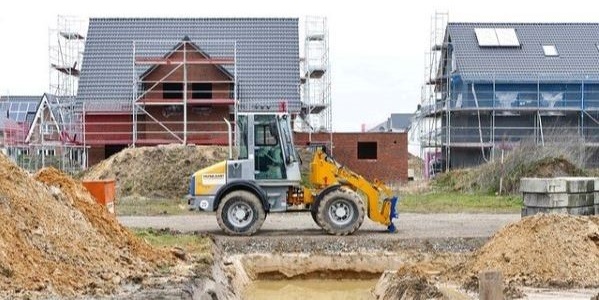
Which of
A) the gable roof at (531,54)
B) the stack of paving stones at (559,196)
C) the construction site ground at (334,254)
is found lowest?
the construction site ground at (334,254)

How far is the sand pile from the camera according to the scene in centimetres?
1025

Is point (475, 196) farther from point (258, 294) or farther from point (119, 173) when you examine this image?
point (258, 294)

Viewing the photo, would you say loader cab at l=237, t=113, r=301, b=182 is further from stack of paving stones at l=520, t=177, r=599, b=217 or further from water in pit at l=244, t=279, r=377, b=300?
stack of paving stones at l=520, t=177, r=599, b=217

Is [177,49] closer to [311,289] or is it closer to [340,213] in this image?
[340,213]

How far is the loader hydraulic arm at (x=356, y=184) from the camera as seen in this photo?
17.8 m

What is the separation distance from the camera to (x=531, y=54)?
40.8m

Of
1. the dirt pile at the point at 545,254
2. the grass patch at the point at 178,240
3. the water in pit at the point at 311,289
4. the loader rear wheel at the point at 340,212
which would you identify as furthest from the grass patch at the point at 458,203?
the dirt pile at the point at 545,254

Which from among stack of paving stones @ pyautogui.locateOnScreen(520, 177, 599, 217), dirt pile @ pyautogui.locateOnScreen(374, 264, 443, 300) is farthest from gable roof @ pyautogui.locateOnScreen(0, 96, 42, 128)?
dirt pile @ pyautogui.locateOnScreen(374, 264, 443, 300)

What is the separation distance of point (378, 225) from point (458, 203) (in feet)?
24.7

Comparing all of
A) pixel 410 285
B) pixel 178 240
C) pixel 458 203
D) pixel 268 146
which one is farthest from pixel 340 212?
pixel 458 203

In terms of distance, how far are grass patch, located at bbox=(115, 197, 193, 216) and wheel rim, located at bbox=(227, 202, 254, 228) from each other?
7157 millimetres

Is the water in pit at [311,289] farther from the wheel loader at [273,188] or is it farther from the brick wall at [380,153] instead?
the brick wall at [380,153]

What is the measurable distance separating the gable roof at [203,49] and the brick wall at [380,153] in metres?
2.45

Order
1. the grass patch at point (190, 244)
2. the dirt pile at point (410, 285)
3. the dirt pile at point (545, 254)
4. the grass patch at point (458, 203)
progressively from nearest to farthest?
the dirt pile at point (410, 285)
the dirt pile at point (545, 254)
the grass patch at point (190, 244)
the grass patch at point (458, 203)
